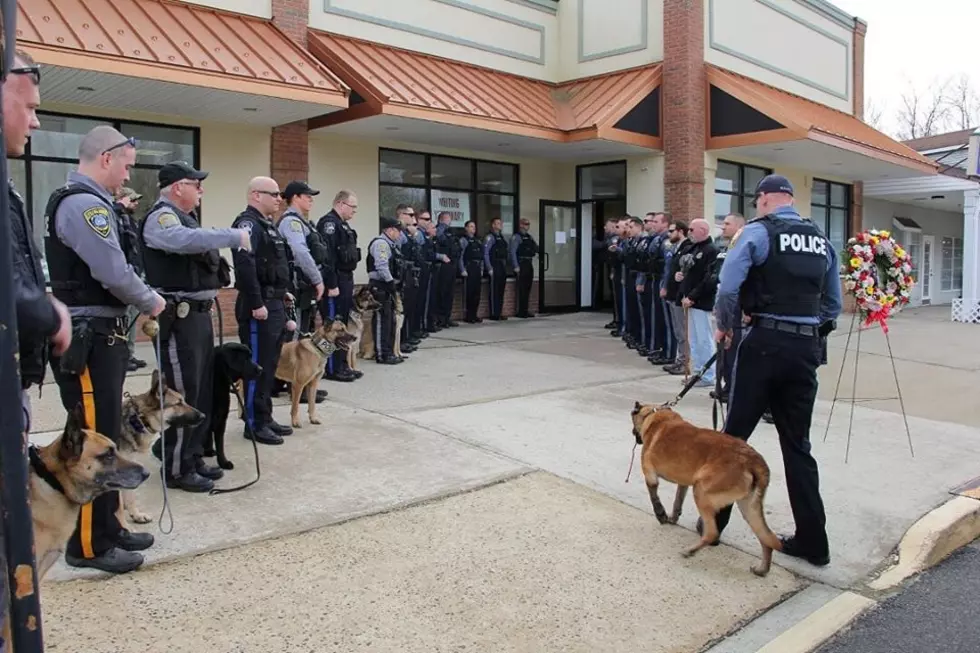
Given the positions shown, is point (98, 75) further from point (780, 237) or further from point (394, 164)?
point (780, 237)

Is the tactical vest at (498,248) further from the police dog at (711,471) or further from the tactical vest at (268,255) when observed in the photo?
the police dog at (711,471)

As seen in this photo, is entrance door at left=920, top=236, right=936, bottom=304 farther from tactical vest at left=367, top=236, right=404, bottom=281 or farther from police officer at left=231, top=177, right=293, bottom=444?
police officer at left=231, top=177, right=293, bottom=444

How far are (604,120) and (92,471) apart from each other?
12403 millimetres

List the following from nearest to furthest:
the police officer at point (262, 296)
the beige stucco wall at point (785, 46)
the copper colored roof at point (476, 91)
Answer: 1. the police officer at point (262, 296)
2. the copper colored roof at point (476, 91)
3. the beige stucco wall at point (785, 46)

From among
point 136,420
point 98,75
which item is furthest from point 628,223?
point 136,420

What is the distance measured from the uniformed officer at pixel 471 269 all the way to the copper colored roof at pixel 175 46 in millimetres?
4240

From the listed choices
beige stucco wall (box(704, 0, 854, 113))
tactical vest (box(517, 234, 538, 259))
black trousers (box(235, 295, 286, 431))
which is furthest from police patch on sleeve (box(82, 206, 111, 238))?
beige stucco wall (box(704, 0, 854, 113))

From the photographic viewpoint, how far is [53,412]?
6.90 meters

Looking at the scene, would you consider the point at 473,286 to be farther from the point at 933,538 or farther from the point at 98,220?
the point at 98,220

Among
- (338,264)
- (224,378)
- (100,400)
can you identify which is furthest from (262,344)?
(338,264)

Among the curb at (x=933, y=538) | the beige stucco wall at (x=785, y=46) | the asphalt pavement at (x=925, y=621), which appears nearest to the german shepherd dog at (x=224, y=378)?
the asphalt pavement at (x=925, y=621)

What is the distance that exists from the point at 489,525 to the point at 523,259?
38.1 feet

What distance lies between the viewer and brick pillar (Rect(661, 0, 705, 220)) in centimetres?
1535

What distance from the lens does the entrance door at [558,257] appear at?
17.2 metres
